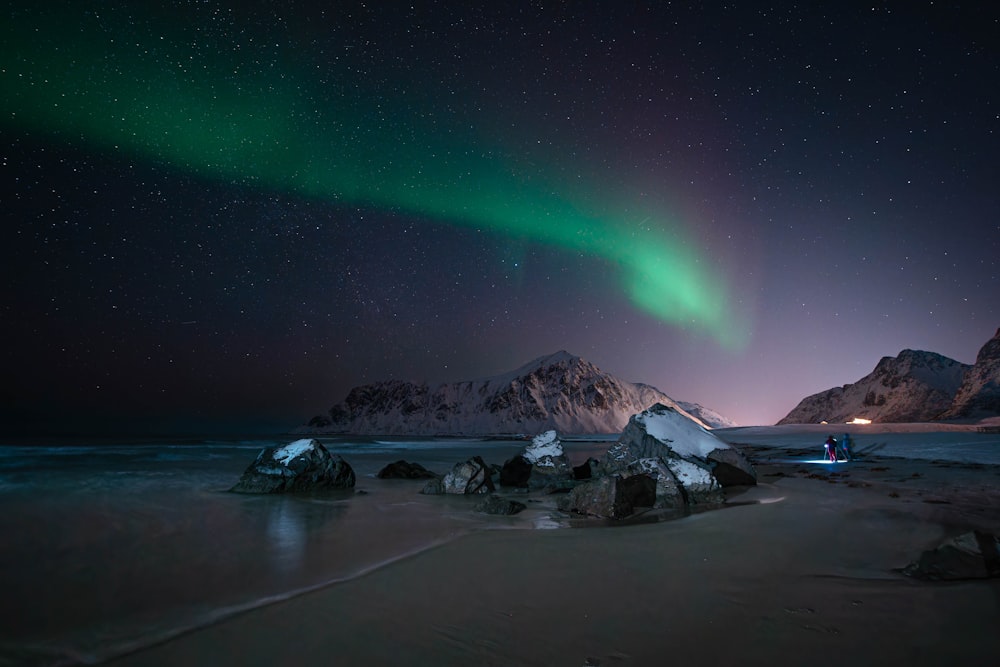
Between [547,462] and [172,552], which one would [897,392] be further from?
[172,552]

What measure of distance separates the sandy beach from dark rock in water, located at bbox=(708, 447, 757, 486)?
606 centimetres

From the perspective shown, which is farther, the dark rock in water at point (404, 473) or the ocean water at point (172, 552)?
the dark rock in water at point (404, 473)

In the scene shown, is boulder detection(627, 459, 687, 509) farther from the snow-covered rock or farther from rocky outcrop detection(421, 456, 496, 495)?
rocky outcrop detection(421, 456, 496, 495)

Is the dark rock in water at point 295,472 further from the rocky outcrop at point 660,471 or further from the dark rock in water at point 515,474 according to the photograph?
the rocky outcrop at point 660,471

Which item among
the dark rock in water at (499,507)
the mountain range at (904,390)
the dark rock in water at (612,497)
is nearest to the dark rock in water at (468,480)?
the dark rock in water at (499,507)

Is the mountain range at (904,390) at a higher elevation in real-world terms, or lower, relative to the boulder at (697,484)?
higher

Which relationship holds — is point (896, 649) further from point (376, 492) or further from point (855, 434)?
point (855, 434)

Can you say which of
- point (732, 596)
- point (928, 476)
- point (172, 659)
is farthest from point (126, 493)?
point (928, 476)

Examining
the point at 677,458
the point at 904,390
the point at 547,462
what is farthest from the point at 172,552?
the point at 904,390

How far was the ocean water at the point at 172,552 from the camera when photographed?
3.46 m

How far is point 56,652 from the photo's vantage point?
9.92ft

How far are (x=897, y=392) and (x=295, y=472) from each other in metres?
142

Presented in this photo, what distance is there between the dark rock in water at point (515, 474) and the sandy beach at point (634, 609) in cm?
761

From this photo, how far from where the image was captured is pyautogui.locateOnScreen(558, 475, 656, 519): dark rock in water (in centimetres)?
785
